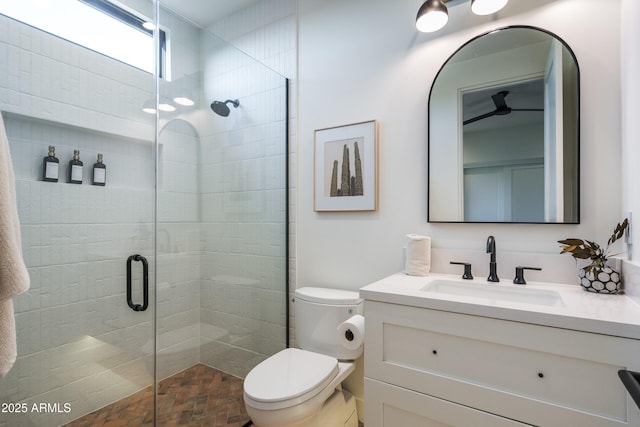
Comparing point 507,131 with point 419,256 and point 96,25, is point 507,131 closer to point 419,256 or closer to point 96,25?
point 419,256

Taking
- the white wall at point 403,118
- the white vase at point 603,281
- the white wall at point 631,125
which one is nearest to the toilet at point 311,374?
the white wall at point 403,118

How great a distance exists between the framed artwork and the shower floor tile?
3.96 ft

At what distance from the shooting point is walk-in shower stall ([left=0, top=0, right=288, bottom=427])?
5.40 feet

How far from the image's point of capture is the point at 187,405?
5.65 ft

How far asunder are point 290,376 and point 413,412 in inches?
21.6

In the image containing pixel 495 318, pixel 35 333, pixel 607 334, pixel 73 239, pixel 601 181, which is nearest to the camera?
pixel 607 334

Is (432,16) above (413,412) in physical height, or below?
above

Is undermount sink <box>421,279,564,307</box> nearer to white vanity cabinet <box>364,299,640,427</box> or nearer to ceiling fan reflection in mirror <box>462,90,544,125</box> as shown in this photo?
white vanity cabinet <box>364,299,640,427</box>

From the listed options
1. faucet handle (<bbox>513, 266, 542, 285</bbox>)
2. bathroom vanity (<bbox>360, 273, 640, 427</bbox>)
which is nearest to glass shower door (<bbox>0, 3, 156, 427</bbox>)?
bathroom vanity (<bbox>360, 273, 640, 427</bbox>)

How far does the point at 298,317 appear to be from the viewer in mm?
1815

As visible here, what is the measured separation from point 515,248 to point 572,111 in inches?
24.8

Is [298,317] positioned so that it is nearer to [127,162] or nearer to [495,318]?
[495,318]

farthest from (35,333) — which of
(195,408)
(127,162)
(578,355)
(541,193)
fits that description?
(541,193)

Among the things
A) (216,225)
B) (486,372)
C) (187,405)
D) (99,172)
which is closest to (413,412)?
(486,372)
